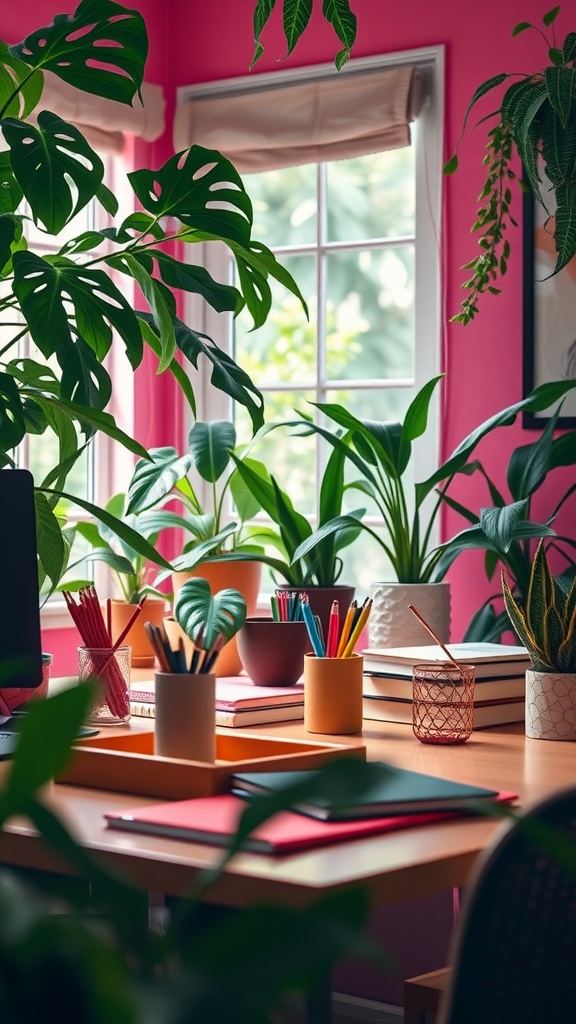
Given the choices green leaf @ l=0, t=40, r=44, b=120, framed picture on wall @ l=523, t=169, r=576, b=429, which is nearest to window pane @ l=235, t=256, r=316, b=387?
A: framed picture on wall @ l=523, t=169, r=576, b=429

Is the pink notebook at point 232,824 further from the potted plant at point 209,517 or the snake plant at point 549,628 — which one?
the potted plant at point 209,517

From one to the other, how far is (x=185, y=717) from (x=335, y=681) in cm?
42

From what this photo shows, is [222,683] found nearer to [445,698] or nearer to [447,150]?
[445,698]

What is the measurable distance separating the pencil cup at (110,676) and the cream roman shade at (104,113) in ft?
7.28

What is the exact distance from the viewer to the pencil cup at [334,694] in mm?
1806

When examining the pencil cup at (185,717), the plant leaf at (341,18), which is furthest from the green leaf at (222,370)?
the pencil cup at (185,717)

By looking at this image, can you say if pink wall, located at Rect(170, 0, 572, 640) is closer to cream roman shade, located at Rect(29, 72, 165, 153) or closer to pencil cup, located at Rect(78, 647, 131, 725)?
cream roman shade, located at Rect(29, 72, 165, 153)

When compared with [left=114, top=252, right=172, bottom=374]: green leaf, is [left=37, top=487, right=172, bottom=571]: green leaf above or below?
below

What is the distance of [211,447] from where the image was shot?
259 cm

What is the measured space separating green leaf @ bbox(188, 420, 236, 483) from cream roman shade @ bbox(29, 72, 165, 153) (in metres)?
1.42

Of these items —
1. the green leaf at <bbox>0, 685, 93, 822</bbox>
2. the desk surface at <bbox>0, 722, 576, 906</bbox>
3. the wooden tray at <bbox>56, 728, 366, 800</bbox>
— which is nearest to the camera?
the green leaf at <bbox>0, 685, 93, 822</bbox>

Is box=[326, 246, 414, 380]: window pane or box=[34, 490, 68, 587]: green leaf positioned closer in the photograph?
box=[34, 490, 68, 587]: green leaf

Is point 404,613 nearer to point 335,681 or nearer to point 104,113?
point 335,681

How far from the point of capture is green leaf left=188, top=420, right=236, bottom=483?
8.36ft
